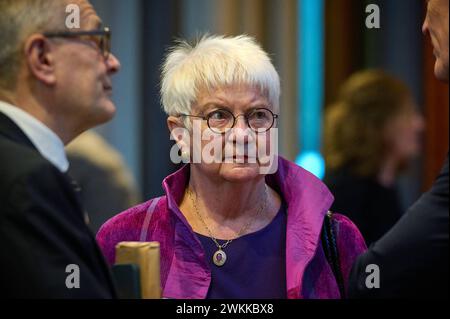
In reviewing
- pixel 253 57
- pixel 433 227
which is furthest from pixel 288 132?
pixel 433 227

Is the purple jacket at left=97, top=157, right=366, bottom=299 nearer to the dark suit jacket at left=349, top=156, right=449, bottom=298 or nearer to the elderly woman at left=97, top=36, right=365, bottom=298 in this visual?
the elderly woman at left=97, top=36, right=365, bottom=298

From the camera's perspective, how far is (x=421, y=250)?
6.65ft

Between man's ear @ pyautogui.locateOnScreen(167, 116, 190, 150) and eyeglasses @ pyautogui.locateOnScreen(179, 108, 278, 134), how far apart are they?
0.38 ft

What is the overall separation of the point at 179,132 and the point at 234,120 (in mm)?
233

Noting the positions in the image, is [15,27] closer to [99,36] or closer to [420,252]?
[99,36]

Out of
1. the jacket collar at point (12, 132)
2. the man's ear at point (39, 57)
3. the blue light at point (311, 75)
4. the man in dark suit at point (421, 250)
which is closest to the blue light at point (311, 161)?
the blue light at point (311, 75)

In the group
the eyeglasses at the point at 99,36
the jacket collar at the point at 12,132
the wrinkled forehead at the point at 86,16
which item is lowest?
the jacket collar at the point at 12,132

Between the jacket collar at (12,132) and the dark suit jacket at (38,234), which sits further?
the jacket collar at (12,132)

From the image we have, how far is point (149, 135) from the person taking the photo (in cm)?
514

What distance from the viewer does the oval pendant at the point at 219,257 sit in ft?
8.40

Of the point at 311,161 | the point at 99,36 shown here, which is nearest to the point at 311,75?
the point at 311,161

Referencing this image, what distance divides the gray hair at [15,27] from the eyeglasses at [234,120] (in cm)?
68

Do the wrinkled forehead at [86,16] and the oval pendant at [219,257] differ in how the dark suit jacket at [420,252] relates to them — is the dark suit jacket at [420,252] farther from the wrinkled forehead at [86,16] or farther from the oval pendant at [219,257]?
the wrinkled forehead at [86,16]
